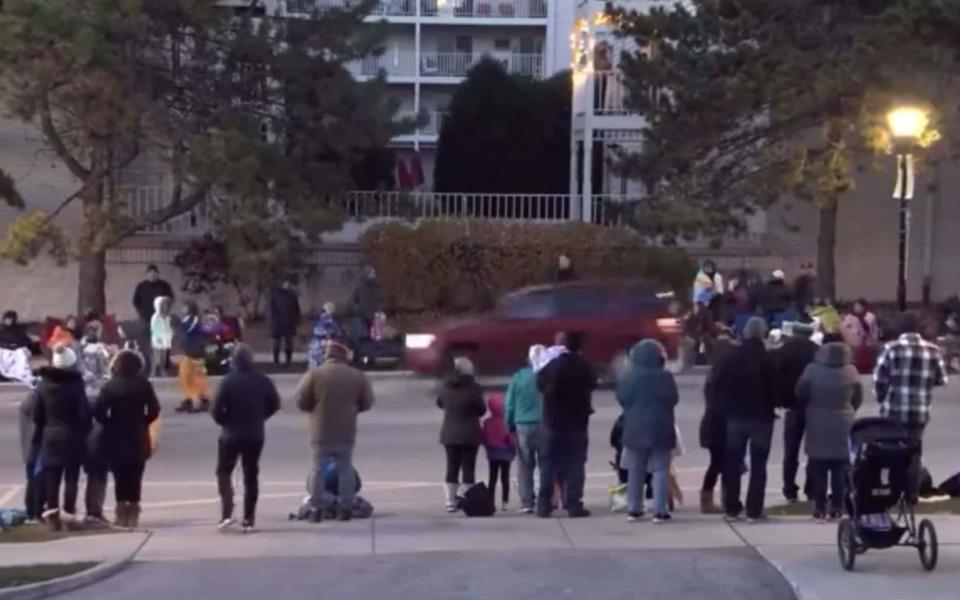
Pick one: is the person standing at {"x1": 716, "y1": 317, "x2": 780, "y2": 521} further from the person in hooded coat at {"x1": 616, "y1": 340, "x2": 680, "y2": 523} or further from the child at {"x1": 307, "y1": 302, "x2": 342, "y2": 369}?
the child at {"x1": 307, "y1": 302, "x2": 342, "y2": 369}

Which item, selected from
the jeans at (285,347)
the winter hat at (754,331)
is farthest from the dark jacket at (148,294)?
the winter hat at (754,331)

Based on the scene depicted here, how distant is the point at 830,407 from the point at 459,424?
3.83m

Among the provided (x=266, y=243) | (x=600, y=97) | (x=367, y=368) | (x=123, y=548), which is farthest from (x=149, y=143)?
(x=123, y=548)

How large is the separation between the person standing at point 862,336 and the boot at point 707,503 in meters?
13.4

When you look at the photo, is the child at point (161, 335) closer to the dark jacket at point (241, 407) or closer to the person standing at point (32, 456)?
the person standing at point (32, 456)

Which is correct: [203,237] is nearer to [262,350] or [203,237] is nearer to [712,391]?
[262,350]

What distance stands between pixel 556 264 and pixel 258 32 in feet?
24.4

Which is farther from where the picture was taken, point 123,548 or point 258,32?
point 258,32

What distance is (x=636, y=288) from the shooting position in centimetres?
2750

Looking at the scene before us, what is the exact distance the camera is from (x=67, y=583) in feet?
42.0

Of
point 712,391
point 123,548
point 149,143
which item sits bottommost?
point 123,548

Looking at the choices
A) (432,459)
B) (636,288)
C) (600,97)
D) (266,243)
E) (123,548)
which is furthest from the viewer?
(600,97)

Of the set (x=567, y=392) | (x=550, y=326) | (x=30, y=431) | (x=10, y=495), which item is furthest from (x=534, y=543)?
(x=550, y=326)

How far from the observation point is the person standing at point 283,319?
30.9 m
